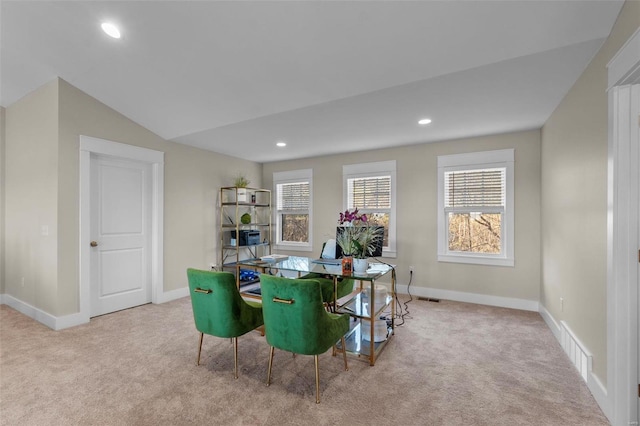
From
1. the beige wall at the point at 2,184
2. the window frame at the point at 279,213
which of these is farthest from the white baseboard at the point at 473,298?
the beige wall at the point at 2,184

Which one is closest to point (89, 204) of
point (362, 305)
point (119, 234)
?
point (119, 234)

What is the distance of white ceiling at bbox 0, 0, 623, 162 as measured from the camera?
1.90 m

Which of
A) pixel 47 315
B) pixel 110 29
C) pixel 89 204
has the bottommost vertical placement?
pixel 47 315

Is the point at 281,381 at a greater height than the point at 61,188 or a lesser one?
lesser

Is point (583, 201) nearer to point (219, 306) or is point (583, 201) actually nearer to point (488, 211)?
point (488, 211)

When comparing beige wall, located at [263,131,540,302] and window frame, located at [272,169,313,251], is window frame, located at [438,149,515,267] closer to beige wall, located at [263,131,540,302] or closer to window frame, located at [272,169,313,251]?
beige wall, located at [263,131,540,302]

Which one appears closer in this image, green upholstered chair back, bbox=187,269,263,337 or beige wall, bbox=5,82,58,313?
green upholstered chair back, bbox=187,269,263,337

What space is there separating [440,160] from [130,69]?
12.7 ft

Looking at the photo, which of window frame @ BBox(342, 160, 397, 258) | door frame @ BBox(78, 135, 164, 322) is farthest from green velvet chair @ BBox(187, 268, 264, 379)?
window frame @ BBox(342, 160, 397, 258)

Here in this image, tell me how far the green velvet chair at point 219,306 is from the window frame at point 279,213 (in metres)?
3.09

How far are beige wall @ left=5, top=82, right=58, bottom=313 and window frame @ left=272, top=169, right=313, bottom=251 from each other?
3282 millimetres

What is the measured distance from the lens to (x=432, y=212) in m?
4.32

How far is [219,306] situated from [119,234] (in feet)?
8.19

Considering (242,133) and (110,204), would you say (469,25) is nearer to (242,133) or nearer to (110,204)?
(242,133)
